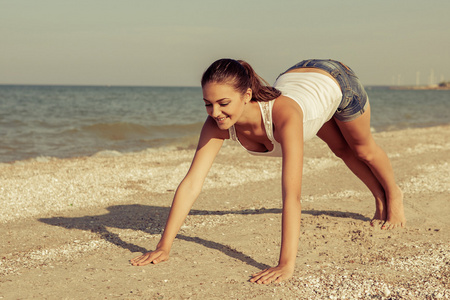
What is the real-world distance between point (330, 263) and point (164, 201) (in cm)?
295

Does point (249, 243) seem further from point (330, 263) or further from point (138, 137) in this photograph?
point (138, 137)

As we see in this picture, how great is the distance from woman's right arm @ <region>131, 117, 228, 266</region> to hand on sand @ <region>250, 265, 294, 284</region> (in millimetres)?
763

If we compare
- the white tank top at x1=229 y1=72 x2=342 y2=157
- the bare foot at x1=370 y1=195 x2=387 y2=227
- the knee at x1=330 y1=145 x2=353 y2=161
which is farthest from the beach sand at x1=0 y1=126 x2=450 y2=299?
the white tank top at x1=229 y1=72 x2=342 y2=157

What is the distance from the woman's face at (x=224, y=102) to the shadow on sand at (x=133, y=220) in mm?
1332

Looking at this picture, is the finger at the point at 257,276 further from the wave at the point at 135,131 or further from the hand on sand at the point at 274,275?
the wave at the point at 135,131

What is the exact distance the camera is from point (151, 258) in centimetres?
357

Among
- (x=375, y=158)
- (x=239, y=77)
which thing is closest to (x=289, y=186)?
(x=239, y=77)

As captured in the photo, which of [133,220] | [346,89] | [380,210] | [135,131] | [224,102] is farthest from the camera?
[135,131]

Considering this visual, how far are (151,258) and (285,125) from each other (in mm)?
1473

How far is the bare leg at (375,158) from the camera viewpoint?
158 inches

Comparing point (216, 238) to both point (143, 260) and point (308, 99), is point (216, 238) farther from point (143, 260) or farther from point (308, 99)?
point (308, 99)

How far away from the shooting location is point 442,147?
35.7ft

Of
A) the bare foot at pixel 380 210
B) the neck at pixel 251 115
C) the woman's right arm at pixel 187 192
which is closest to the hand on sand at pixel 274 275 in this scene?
the woman's right arm at pixel 187 192

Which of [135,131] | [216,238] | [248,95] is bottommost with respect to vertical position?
[135,131]
